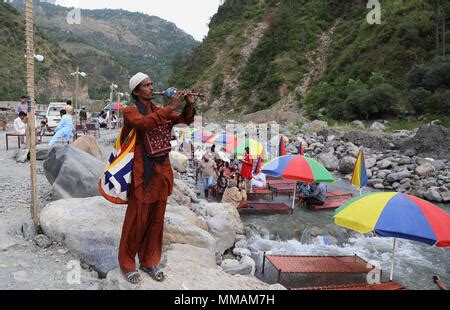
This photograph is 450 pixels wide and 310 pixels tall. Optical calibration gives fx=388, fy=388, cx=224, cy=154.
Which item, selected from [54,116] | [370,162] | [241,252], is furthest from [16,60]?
[241,252]

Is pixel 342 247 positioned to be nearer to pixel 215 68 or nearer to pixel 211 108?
pixel 211 108

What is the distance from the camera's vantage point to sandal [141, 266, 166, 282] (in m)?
3.68

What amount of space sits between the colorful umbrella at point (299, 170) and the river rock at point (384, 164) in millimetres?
8005

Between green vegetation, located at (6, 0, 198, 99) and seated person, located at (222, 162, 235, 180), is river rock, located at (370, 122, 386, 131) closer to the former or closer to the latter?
seated person, located at (222, 162, 235, 180)

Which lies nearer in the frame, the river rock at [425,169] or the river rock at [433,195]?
the river rock at [433,195]

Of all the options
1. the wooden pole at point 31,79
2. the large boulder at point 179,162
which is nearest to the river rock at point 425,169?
the large boulder at point 179,162

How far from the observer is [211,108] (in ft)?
162

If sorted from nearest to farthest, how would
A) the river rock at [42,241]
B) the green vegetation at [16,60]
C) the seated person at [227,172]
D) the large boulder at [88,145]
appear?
the river rock at [42,241] → the large boulder at [88,145] → the seated person at [227,172] → the green vegetation at [16,60]

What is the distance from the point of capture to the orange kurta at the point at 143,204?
3.50 metres

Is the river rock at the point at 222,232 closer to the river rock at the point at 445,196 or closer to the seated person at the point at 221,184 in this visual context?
the seated person at the point at 221,184

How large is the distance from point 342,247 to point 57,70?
70.3 metres

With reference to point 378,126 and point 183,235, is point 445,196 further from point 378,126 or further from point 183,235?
point 378,126

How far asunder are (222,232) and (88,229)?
2.94 meters
